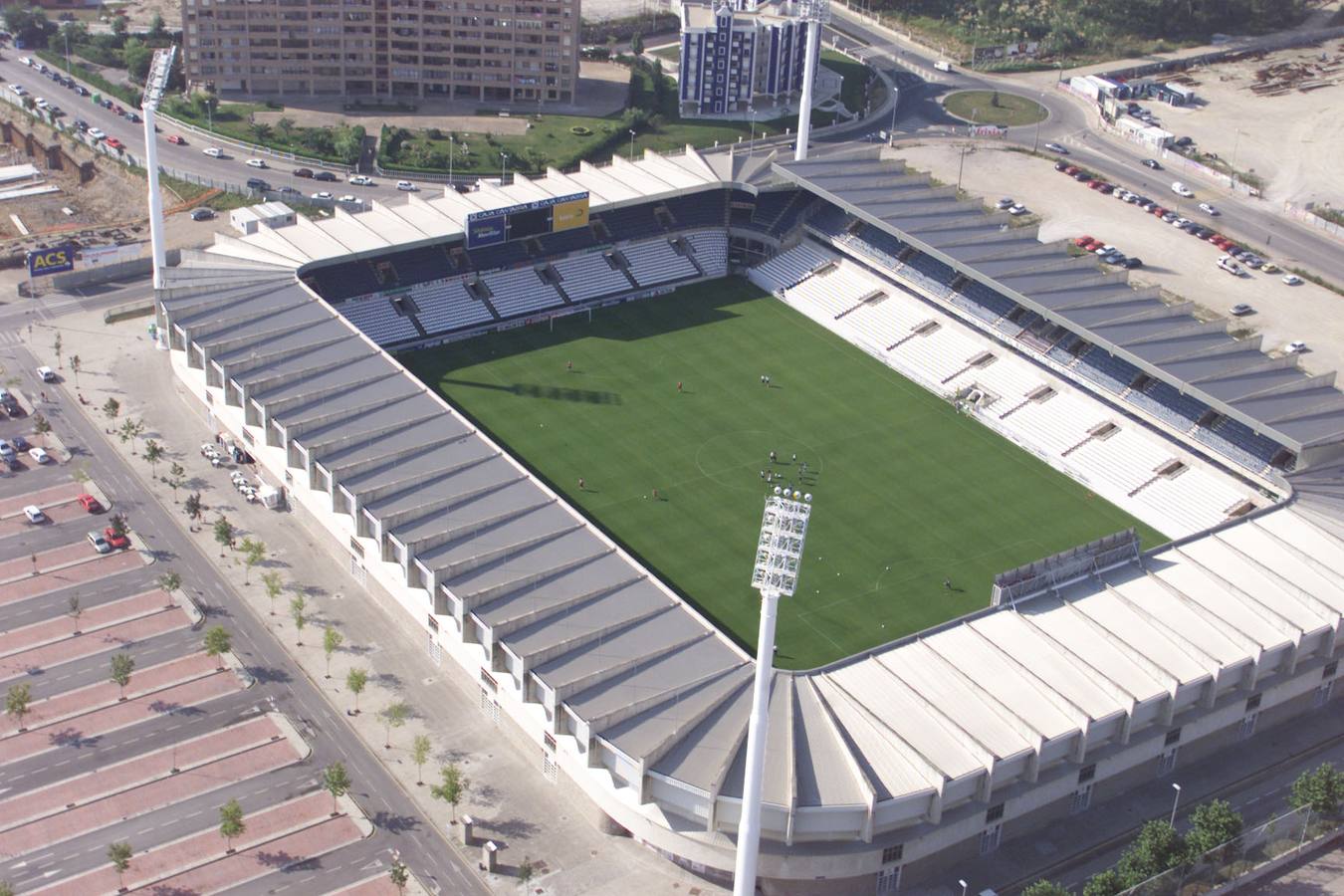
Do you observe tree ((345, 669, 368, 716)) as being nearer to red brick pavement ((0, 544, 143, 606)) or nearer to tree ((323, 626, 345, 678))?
tree ((323, 626, 345, 678))

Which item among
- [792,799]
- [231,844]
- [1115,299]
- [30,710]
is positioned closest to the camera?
[792,799]

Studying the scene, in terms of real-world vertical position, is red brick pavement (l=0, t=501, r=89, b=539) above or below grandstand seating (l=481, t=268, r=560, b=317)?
below

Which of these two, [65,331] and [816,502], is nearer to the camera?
[816,502]

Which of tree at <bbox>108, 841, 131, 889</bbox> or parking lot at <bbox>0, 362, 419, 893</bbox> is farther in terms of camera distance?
parking lot at <bbox>0, 362, 419, 893</bbox>

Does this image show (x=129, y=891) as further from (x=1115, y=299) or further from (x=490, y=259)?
(x=1115, y=299)

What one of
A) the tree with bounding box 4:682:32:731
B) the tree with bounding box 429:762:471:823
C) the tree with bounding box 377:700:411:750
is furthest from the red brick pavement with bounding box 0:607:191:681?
the tree with bounding box 429:762:471:823

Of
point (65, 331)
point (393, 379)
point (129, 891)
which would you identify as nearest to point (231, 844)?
point (129, 891)

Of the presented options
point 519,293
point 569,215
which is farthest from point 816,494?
point 569,215

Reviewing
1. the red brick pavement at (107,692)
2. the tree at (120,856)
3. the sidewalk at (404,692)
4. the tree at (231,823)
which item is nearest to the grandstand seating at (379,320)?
the sidewalk at (404,692)
